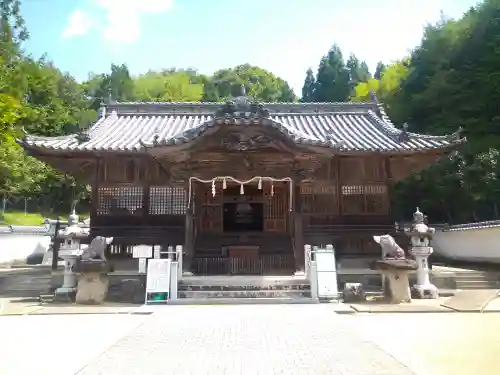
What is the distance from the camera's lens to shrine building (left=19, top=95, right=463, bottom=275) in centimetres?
1414

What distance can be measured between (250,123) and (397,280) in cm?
657

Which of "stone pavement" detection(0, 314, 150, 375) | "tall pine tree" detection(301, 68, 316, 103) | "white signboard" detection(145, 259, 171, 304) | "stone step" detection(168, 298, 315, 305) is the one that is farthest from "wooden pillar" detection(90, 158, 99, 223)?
"tall pine tree" detection(301, 68, 316, 103)

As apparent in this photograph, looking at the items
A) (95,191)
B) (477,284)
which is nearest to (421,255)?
(477,284)

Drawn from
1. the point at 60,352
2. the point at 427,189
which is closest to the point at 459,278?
the point at 60,352

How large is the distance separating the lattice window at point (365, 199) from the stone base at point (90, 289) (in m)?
9.42

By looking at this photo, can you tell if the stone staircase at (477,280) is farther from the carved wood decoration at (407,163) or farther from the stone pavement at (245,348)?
the stone pavement at (245,348)

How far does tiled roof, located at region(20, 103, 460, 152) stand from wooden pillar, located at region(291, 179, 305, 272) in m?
2.18

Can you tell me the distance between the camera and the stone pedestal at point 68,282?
12.5m

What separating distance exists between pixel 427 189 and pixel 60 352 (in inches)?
1125

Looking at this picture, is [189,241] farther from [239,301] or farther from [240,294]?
[239,301]

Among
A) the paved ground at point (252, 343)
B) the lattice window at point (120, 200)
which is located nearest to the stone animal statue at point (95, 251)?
the paved ground at point (252, 343)

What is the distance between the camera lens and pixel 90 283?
11930mm

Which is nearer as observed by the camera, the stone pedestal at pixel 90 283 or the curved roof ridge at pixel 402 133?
the stone pedestal at pixel 90 283

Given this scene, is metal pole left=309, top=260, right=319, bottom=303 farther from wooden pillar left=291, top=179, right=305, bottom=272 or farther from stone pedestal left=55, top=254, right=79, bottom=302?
stone pedestal left=55, top=254, right=79, bottom=302
